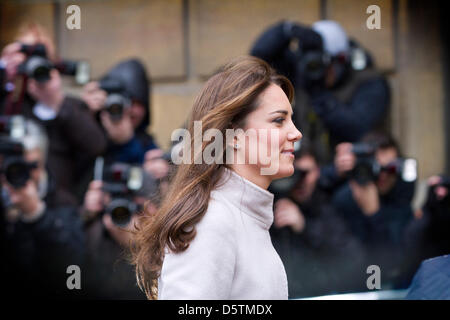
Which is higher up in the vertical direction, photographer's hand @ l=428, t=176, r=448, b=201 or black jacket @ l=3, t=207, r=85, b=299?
photographer's hand @ l=428, t=176, r=448, b=201

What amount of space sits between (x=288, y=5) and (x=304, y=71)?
36.6 inches

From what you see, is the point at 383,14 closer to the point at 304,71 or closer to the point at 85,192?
the point at 304,71

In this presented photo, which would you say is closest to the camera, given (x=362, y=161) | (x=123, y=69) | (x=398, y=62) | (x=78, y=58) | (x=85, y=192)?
(x=362, y=161)

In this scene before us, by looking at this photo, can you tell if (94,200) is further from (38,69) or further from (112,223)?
(38,69)

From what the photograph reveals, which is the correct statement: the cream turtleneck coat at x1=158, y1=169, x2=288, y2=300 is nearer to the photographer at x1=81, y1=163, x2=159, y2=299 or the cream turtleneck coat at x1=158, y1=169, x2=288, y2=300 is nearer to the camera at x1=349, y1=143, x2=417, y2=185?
the photographer at x1=81, y1=163, x2=159, y2=299

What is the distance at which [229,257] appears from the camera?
1303mm

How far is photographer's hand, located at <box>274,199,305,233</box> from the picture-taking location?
314 centimetres

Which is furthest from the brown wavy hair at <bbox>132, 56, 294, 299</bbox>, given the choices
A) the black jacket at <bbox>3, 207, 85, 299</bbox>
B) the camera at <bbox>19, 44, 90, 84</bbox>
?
the camera at <bbox>19, 44, 90, 84</bbox>

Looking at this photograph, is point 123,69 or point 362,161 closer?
point 362,161

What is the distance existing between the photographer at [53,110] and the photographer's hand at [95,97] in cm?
4
